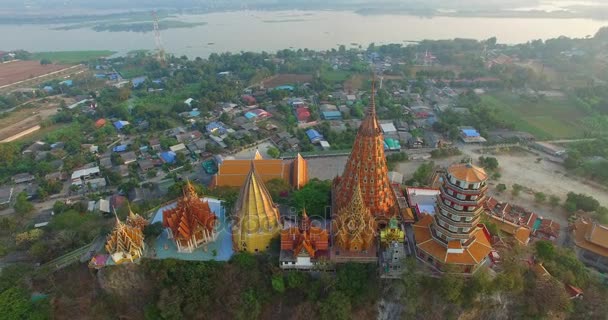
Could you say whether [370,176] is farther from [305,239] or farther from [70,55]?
[70,55]

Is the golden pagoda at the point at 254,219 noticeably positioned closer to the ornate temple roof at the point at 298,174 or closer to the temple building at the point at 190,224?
the temple building at the point at 190,224

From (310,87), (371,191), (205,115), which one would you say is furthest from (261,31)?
(371,191)

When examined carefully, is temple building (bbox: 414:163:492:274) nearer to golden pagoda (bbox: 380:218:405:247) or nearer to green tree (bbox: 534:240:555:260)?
golden pagoda (bbox: 380:218:405:247)

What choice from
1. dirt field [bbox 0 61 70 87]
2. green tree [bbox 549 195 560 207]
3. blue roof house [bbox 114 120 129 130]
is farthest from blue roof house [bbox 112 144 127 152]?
dirt field [bbox 0 61 70 87]

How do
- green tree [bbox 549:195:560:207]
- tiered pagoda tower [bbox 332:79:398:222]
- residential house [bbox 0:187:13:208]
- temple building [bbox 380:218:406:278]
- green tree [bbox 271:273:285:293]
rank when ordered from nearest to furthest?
temple building [bbox 380:218:406:278], green tree [bbox 271:273:285:293], tiered pagoda tower [bbox 332:79:398:222], green tree [bbox 549:195:560:207], residential house [bbox 0:187:13:208]

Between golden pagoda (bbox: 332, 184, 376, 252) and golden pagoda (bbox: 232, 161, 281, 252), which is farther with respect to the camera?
golden pagoda (bbox: 232, 161, 281, 252)

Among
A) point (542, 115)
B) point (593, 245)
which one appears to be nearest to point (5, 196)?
point (593, 245)
